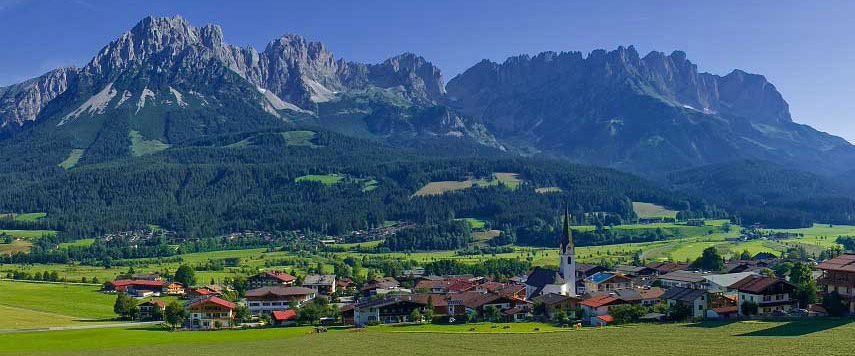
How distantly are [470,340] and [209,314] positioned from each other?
37686 millimetres

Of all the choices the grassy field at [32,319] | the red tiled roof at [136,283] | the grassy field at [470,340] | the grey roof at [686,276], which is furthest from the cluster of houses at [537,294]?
the grassy field at [32,319]

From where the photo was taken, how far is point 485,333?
81.2 metres

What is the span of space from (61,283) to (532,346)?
102 metres

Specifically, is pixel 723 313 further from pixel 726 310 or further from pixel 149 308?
pixel 149 308

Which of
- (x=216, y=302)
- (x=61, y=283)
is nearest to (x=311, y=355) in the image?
(x=216, y=302)

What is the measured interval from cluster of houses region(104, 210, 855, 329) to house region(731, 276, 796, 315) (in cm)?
10

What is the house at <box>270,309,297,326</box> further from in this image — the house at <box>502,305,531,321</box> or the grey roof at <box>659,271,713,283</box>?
the grey roof at <box>659,271,713,283</box>

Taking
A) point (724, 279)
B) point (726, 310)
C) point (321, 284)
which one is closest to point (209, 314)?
point (321, 284)

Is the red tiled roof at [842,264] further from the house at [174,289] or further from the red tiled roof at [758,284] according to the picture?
the house at [174,289]

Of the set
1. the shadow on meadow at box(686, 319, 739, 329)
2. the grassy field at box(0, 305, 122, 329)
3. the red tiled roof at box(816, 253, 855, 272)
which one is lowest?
the grassy field at box(0, 305, 122, 329)

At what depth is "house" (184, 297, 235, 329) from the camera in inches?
3873

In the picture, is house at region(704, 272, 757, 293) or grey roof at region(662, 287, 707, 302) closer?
grey roof at region(662, 287, 707, 302)

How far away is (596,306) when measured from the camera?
90250 mm

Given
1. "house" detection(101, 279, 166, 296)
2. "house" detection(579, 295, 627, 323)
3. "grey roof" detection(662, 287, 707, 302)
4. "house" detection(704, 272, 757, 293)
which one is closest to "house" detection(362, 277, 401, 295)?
"house" detection(101, 279, 166, 296)
